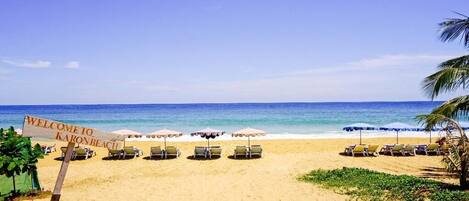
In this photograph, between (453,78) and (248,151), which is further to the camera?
(248,151)

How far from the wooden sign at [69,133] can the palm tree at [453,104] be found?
8.62m

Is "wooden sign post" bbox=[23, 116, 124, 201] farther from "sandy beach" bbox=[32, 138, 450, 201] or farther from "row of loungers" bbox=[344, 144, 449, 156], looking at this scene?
"row of loungers" bbox=[344, 144, 449, 156]

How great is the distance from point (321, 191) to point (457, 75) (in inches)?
176

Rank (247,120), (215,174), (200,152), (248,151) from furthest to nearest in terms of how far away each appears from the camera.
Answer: (247,120) < (248,151) < (200,152) < (215,174)

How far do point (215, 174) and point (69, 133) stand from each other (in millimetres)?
9532

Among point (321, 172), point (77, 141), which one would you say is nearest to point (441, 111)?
point (321, 172)

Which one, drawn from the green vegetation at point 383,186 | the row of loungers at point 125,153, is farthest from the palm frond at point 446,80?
the row of loungers at point 125,153

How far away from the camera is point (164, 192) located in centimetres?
1033

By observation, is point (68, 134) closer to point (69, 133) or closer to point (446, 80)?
point (69, 133)

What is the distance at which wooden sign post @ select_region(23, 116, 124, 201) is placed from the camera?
3643mm

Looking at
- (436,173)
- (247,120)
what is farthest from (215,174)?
(247,120)

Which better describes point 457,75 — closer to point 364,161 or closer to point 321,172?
point 321,172

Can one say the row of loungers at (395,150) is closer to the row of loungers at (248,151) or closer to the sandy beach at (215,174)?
the sandy beach at (215,174)

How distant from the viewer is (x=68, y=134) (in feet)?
12.5
